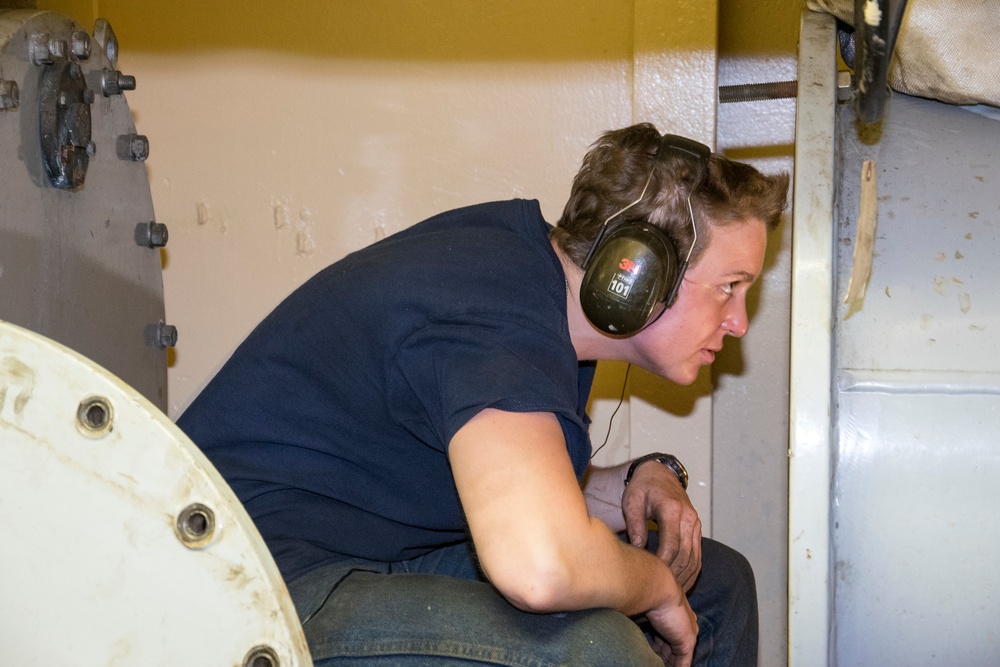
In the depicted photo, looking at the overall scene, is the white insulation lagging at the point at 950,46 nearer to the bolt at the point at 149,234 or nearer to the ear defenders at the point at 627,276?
the ear defenders at the point at 627,276

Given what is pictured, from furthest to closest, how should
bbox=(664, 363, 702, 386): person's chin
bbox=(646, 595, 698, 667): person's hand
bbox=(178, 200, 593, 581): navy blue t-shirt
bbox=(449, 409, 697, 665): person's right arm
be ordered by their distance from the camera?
bbox=(664, 363, 702, 386): person's chin
bbox=(646, 595, 698, 667): person's hand
bbox=(178, 200, 593, 581): navy blue t-shirt
bbox=(449, 409, 697, 665): person's right arm

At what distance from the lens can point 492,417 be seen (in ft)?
3.02

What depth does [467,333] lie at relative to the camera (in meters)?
0.98

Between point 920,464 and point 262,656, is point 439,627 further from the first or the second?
point 920,464

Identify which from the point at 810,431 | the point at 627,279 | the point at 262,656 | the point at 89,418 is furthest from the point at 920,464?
the point at 89,418

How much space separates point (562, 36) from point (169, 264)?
3.21ft

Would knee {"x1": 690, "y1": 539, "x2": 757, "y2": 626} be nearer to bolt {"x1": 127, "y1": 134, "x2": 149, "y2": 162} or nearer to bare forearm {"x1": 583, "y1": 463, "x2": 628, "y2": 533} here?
bare forearm {"x1": 583, "y1": 463, "x2": 628, "y2": 533}

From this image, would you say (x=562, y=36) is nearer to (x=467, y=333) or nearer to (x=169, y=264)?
(x=169, y=264)

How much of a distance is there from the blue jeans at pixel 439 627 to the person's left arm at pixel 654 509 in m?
0.38

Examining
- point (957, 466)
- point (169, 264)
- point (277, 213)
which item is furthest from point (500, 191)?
point (957, 466)

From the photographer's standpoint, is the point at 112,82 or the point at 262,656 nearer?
the point at 262,656

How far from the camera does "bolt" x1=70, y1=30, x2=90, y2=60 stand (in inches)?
48.0

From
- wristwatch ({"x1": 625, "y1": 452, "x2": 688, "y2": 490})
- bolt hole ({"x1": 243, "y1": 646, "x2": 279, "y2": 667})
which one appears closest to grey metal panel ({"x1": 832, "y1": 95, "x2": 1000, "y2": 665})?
wristwatch ({"x1": 625, "y1": 452, "x2": 688, "y2": 490})

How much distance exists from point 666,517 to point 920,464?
37cm
